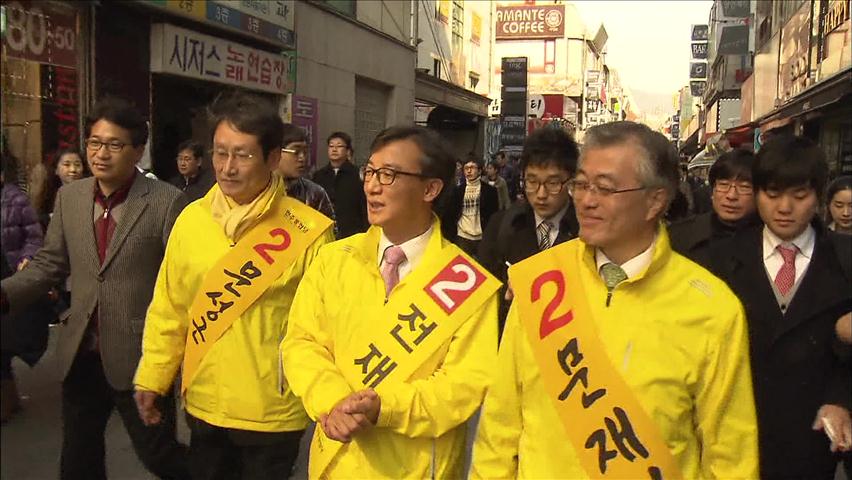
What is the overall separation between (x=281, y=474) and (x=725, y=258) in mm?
1818

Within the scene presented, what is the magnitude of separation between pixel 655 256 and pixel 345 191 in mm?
6153

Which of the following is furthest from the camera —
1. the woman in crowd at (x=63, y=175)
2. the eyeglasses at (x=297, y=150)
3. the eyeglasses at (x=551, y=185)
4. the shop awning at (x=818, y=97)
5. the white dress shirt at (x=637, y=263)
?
the shop awning at (x=818, y=97)

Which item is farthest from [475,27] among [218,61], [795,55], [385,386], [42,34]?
[385,386]

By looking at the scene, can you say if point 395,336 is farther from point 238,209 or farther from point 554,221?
point 554,221

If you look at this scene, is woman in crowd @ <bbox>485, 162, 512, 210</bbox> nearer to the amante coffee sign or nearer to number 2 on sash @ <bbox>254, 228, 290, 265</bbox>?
number 2 on sash @ <bbox>254, 228, 290, 265</bbox>

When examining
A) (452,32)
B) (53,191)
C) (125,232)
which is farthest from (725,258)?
(452,32)

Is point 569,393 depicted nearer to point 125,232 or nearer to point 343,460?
point 343,460

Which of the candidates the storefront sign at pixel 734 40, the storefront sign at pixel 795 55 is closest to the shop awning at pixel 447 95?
the storefront sign at pixel 795 55

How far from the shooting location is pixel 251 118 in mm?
3031

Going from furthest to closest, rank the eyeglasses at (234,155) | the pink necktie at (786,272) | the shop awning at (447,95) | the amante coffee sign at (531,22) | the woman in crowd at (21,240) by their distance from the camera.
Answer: the amante coffee sign at (531,22) < the shop awning at (447,95) < the eyeglasses at (234,155) < the pink necktie at (786,272) < the woman in crowd at (21,240)

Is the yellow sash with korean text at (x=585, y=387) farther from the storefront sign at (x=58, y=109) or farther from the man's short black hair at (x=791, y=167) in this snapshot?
the storefront sign at (x=58, y=109)

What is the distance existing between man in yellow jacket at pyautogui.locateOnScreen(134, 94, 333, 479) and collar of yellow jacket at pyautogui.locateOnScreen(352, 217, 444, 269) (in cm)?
51

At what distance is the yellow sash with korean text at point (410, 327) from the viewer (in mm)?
2385

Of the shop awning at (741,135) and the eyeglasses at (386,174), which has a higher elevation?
the shop awning at (741,135)
